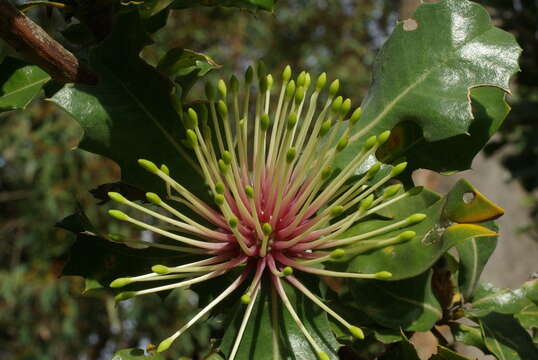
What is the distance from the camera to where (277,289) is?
32.4 inches

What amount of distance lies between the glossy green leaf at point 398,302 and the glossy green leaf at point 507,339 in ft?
0.38

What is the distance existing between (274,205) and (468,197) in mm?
275

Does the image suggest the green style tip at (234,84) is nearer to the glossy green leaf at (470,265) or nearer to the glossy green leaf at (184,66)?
the glossy green leaf at (184,66)

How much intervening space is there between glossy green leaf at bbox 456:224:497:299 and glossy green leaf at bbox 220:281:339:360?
32 cm

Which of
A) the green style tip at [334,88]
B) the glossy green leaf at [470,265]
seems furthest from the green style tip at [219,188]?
the glossy green leaf at [470,265]

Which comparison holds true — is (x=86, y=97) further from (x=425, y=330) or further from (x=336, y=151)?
(x=425, y=330)

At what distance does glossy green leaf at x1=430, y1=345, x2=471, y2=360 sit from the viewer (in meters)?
0.82

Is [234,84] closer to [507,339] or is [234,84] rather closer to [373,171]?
[373,171]

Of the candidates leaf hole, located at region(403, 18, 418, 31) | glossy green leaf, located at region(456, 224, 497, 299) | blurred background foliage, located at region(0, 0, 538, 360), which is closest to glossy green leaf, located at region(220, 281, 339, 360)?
glossy green leaf, located at region(456, 224, 497, 299)

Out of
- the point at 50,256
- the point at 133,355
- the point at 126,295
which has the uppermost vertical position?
the point at 126,295

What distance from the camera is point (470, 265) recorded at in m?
1.00

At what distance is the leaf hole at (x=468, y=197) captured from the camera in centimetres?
76

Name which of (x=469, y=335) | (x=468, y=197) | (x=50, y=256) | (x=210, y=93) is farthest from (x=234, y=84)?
(x=50, y=256)

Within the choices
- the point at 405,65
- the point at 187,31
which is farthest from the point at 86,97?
the point at 187,31
